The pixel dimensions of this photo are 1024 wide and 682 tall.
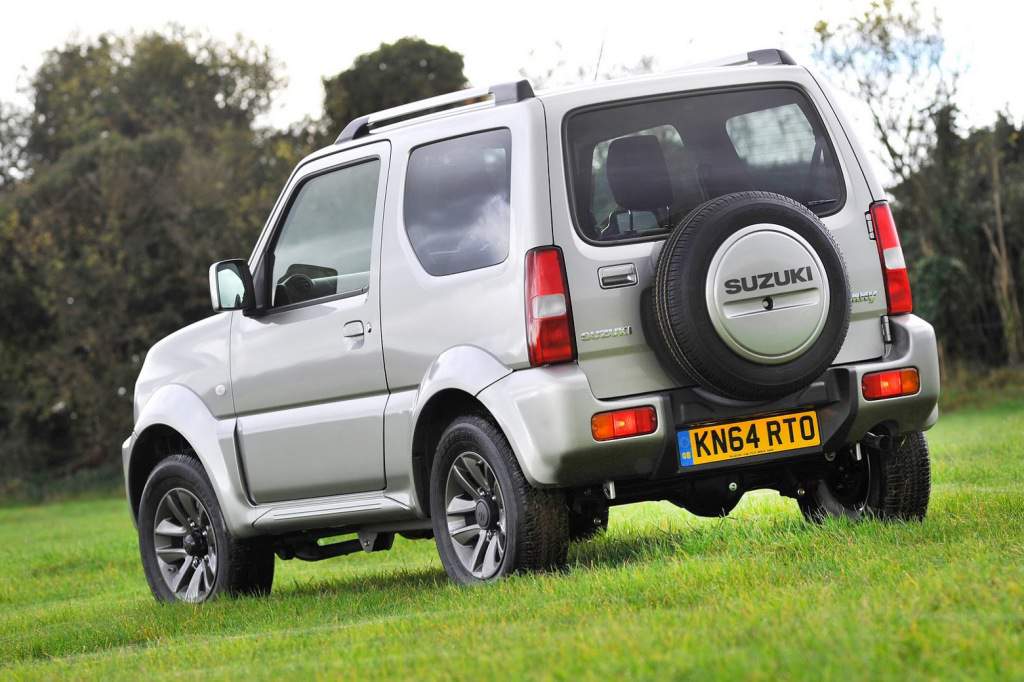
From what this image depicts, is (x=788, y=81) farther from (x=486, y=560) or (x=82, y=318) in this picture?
(x=82, y=318)

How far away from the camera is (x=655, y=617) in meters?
5.11

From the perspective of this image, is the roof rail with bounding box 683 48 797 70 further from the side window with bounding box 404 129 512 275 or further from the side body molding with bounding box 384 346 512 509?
the side body molding with bounding box 384 346 512 509

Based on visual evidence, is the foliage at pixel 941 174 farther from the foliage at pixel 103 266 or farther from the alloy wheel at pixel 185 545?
the alloy wheel at pixel 185 545

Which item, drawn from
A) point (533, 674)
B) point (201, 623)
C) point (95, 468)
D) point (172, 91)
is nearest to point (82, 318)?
point (95, 468)

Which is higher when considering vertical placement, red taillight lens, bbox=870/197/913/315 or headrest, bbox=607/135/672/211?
headrest, bbox=607/135/672/211

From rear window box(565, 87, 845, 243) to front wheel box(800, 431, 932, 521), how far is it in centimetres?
121

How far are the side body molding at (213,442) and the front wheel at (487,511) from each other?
4.88ft

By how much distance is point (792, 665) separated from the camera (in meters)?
4.05

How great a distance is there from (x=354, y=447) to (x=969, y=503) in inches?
124

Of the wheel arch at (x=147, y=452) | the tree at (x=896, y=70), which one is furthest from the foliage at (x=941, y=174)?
the wheel arch at (x=147, y=452)

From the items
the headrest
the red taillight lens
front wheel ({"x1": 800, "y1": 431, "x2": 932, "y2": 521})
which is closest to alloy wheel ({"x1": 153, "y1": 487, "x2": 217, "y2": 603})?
the headrest

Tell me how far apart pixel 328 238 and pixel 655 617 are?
130 inches

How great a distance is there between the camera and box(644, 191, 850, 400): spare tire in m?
6.25

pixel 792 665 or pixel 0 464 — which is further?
pixel 0 464
